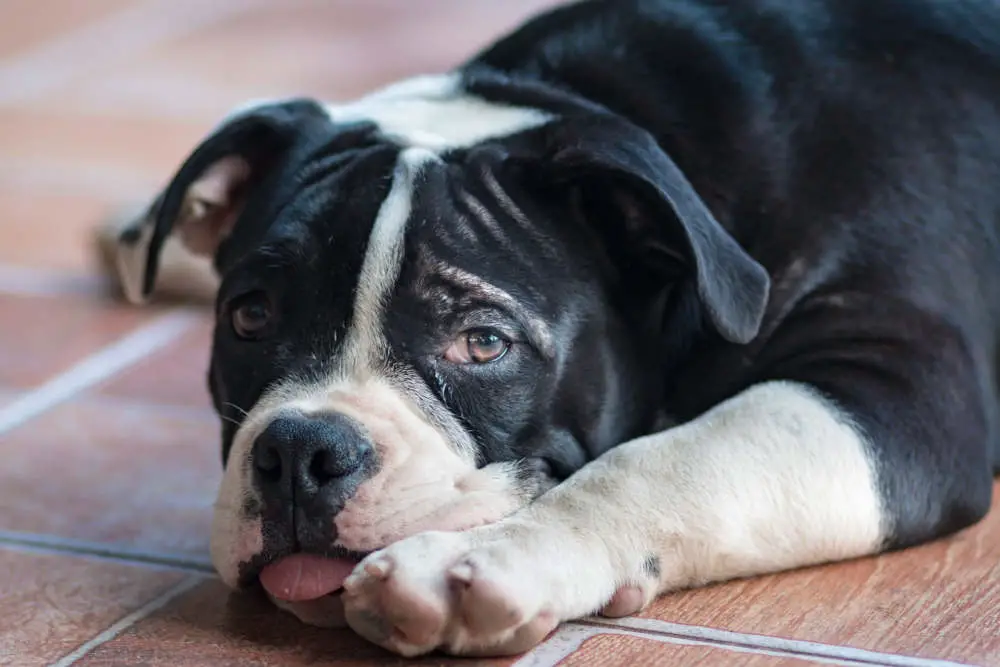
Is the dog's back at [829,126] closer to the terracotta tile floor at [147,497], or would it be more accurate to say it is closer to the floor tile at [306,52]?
the terracotta tile floor at [147,497]

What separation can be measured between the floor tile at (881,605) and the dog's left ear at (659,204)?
15.9 inches

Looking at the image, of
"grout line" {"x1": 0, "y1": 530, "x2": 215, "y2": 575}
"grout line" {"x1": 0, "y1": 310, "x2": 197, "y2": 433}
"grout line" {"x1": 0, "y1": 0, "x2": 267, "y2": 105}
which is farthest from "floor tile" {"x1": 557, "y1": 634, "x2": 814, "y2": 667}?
"grout line" {"x1": 0, "y1": 0, "x2": 267, "y2": 105}

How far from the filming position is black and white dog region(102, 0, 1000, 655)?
236cm

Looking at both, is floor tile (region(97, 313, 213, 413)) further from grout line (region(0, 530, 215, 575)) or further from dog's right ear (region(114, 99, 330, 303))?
grout line (region(0, 530, 215, 575))

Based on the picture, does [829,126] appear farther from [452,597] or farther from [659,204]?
[452,597]

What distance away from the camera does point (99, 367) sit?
407cm

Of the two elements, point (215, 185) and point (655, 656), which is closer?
point (655, 656)

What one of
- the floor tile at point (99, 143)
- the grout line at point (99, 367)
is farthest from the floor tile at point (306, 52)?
the grout line at point (99, 367)

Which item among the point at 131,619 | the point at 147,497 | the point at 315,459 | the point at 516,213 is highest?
the point at 516,213

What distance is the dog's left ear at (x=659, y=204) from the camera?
2.50 meters

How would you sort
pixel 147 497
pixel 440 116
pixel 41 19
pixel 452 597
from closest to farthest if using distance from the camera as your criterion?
pixel 452 597, pixel 440 116, pixel 147 497, pixel 41 19

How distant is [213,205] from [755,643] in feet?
4.35

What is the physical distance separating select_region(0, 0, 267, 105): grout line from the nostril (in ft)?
16.0

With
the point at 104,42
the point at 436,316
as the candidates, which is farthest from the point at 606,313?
the point at 104,42
